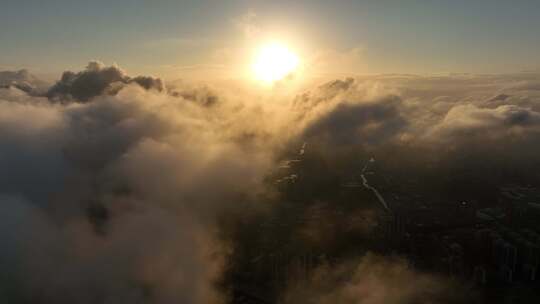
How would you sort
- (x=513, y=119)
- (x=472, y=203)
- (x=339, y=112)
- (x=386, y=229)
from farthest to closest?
(x=513, y=119) → (x=339, y=112) → (x=472, y=203) → (x=386, y=229)

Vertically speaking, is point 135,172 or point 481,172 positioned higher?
point 135,172

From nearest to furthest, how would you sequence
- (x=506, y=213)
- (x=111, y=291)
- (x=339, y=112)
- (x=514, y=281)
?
(x=111, y=291)
(x=514, y=281)
(x=506, y=213)
(x=339, y=112)

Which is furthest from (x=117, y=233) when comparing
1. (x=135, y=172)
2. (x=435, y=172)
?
(x=435, y=172)

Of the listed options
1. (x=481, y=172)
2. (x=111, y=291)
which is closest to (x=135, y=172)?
(x=111, y=291)

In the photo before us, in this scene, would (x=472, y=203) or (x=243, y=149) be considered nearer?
(x=472, y=203)

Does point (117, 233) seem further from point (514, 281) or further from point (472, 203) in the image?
point (472, 203)

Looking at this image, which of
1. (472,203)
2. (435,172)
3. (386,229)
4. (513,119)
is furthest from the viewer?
(513,119)

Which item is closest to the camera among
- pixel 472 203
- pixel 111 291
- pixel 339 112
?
pixel 111 291

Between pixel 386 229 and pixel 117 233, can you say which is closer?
pixel 117 233

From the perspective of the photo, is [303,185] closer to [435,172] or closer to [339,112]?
[435,172]
